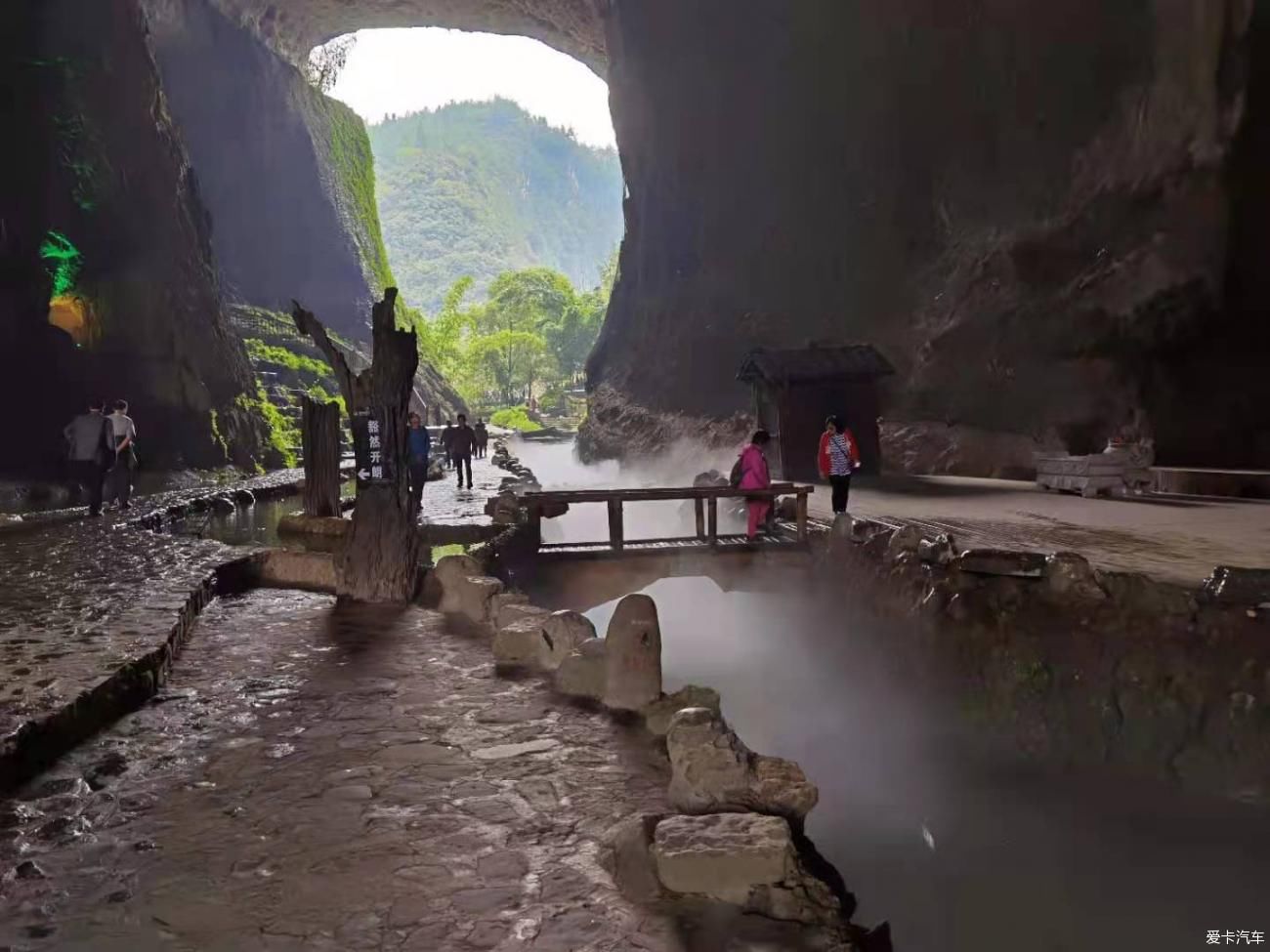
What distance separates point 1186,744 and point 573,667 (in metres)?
5.32

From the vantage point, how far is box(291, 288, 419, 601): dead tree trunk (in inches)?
320

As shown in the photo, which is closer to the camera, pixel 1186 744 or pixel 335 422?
pixel 1186 744

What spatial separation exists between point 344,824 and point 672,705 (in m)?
1.88

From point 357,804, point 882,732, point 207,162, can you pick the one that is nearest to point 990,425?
point 882,732

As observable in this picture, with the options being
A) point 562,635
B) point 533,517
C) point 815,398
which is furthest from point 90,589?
point 815,398

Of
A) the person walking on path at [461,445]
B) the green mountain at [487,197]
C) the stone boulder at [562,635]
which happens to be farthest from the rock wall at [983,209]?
the green mountain at [487,197]

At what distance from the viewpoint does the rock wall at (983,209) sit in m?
16.2

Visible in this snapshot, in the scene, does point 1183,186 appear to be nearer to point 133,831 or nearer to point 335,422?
Answer: point 335,422

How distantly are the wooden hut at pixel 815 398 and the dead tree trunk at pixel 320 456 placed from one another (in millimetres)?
9457

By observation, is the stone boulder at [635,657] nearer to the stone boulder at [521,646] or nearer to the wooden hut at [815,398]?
the stone boulder at [521,646]

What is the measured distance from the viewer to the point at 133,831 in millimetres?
3742

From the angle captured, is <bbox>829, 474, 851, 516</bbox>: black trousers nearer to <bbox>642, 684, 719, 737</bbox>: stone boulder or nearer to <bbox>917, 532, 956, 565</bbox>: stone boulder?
<bbox>917, 532, 956, 565</bbox>: stone boulder

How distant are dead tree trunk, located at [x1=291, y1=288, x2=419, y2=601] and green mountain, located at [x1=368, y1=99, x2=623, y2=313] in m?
128

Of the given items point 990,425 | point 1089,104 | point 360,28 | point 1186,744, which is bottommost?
point 1186,744
